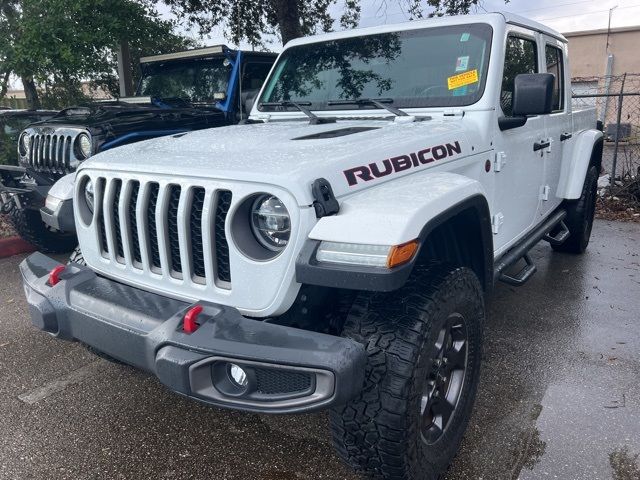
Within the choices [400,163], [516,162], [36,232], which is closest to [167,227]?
[400,163]

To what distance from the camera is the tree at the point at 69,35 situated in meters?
6.09

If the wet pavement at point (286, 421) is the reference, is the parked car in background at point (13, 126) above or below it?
above

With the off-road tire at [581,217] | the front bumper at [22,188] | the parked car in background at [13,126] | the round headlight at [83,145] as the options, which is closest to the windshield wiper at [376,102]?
the round headlight at [83,145]

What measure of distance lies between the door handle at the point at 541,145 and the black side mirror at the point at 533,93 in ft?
2.52

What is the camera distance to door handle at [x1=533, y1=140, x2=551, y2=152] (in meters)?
3.62

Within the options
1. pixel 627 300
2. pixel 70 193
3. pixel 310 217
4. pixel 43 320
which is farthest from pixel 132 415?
pixel 627 300

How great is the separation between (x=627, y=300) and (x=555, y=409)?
196 cm

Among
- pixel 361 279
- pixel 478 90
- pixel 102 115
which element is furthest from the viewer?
pixel 102 115

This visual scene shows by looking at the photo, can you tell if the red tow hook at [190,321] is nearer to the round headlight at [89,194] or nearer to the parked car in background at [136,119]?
the round headlight at [89,194]

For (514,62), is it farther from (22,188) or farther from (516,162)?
(22,188)

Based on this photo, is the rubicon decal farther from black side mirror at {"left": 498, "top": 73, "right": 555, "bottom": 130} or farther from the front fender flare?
black side mirror at {"left": 498, "top": 73, "right": 555, "bottom": 130}

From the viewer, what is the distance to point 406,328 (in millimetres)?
1909

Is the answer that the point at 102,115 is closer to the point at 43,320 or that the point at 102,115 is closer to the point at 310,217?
the point at 43,320

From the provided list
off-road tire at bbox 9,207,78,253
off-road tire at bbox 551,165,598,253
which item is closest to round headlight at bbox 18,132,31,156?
off-road tire at bbox 9,207,78,253
